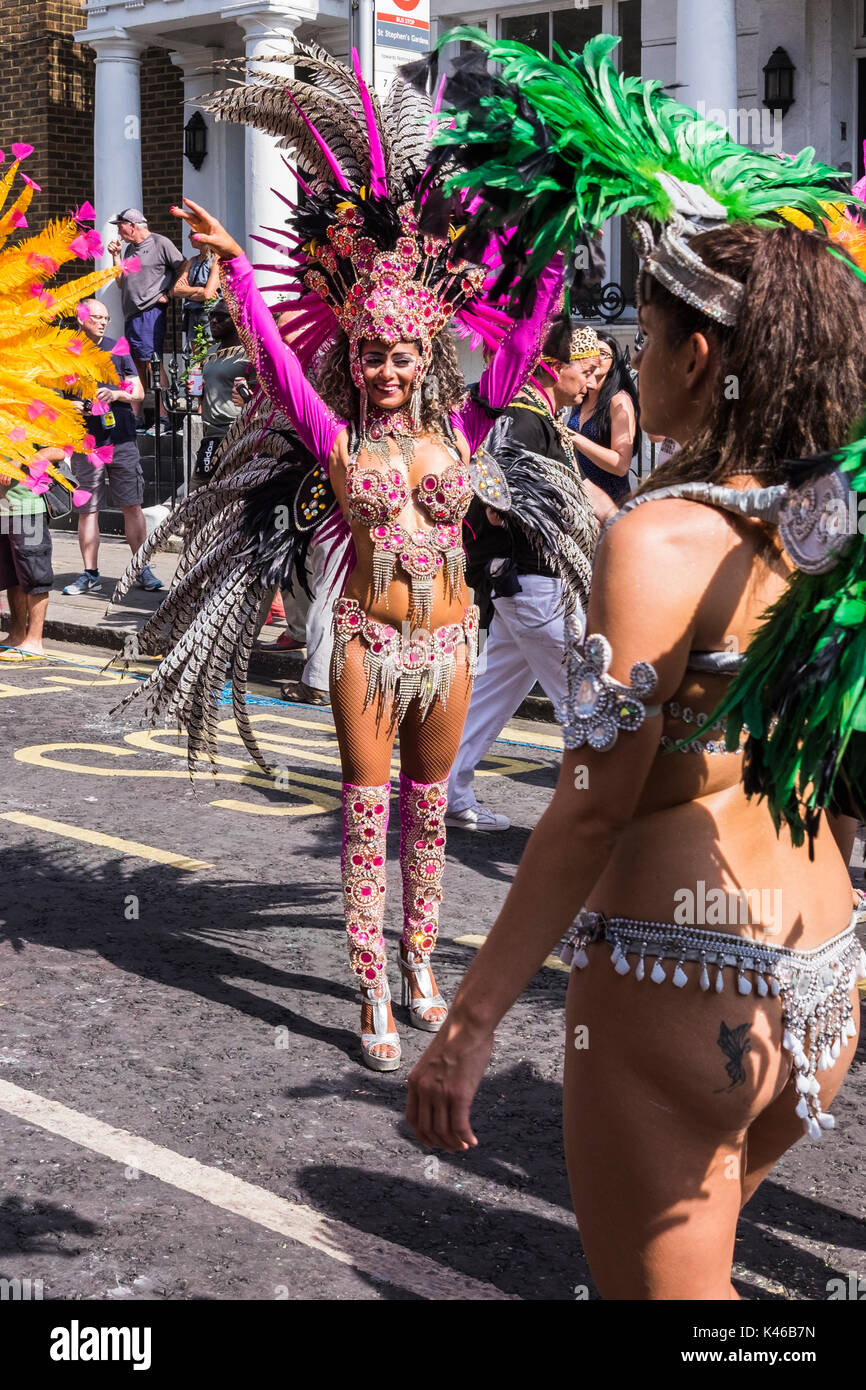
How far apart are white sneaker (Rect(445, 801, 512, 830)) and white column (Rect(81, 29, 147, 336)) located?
41.3ft

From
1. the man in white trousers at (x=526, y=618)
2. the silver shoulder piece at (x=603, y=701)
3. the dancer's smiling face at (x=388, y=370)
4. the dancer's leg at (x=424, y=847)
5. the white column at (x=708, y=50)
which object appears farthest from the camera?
the white column at (x=708, y=50)

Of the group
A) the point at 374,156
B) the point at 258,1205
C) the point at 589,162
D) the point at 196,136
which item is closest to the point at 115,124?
the point at 196,136

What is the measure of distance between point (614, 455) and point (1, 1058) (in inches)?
186

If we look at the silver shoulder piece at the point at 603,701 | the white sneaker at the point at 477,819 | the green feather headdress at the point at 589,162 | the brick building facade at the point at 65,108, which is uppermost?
the brick building facade at the point at 65,108

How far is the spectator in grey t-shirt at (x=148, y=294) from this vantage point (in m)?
15.8

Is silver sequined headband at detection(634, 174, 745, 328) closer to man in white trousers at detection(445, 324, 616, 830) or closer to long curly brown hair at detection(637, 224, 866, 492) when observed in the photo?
long curly brown hair at detection(637, 224, 866, 492)

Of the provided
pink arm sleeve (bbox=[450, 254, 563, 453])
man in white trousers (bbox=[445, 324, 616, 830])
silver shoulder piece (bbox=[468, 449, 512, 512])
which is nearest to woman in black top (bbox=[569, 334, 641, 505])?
man in white trousers (bbox=[445, 324, 616, 830])

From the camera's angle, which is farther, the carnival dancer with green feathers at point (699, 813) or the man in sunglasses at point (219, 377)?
the man in sunglasses at point (219, 377)

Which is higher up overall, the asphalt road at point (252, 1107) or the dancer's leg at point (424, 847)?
the dancer's leg at point (424, 847)

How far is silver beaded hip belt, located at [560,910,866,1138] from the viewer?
2035 mm

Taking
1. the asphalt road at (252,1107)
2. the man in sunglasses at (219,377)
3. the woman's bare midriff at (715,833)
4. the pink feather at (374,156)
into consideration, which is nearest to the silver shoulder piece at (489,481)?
the pink feather at (374,156)

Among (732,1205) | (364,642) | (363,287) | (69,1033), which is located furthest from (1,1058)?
(732,1205)

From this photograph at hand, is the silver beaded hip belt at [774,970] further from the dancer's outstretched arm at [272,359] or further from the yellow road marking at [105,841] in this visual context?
the yellow road marking at [105,841]

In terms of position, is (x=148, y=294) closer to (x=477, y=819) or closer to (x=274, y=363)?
(x=477, y=819)
